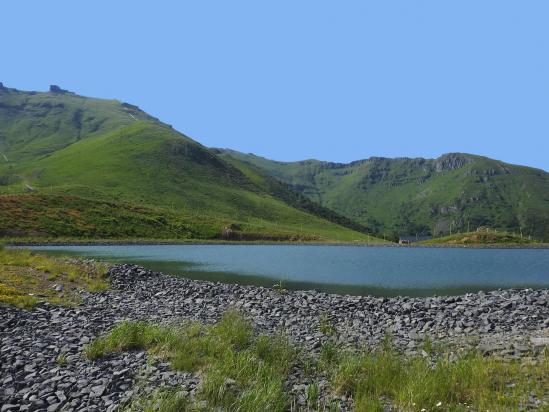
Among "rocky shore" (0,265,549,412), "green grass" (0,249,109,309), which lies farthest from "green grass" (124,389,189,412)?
"green grass" (0,249,109,309)

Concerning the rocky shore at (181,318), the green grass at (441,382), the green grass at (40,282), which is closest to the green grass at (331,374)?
the green grass at (441,382)

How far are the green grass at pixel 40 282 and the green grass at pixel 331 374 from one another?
1089 cm

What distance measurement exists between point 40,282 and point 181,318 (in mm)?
13672

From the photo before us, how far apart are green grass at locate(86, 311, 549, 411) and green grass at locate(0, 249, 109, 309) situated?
429 inches

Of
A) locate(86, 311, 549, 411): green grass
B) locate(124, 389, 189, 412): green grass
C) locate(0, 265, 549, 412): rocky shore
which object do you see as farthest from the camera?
locate(0, 265, 549, 412): rocky shore

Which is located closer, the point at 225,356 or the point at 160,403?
the point at 160,403

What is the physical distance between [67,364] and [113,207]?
16598cm

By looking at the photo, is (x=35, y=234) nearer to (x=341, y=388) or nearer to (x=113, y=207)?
(x=113, y=207)

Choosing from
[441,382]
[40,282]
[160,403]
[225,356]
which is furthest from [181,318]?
[441,382]

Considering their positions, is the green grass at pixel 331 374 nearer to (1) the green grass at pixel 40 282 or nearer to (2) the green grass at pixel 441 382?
(2) the green grass at pixel 441 382

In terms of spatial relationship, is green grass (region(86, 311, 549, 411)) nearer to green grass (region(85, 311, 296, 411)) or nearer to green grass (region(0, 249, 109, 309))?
green grass (region(85, 311, 296, 411))

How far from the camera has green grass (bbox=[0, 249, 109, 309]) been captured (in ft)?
82.7

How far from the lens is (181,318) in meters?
23.8

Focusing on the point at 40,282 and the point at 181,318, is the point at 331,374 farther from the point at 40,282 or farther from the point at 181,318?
the point at 40,282
